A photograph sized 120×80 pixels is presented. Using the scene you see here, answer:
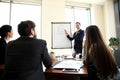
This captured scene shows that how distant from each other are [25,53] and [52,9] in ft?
12.8

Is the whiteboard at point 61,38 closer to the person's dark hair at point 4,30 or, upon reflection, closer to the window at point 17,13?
the window at point 17,13

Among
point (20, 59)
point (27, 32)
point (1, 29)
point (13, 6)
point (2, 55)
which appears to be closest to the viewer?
point (20, 59)

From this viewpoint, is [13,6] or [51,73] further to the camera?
[13,6]

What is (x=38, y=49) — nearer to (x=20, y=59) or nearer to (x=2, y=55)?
(x=20, y=59)

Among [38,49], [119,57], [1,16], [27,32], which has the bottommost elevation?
[119,57]

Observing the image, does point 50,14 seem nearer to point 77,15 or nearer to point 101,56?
point 77,15

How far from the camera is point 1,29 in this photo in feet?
7.01

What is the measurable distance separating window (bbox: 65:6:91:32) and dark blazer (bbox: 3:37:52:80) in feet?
14.0

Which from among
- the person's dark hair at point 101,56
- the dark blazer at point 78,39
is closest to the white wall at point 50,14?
the dark blazer at point 78,39

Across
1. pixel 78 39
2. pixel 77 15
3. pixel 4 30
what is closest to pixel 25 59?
pixel 4 30

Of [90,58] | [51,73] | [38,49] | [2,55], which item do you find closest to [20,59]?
[38,49]

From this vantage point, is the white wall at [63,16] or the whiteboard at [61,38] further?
the white wall at [63,16]

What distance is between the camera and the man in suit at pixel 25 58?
1.31m

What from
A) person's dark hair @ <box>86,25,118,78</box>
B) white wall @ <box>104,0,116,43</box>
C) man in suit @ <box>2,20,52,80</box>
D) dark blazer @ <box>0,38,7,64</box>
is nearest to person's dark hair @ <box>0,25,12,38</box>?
dark blazer @ <box>0,38,7,64</box>
